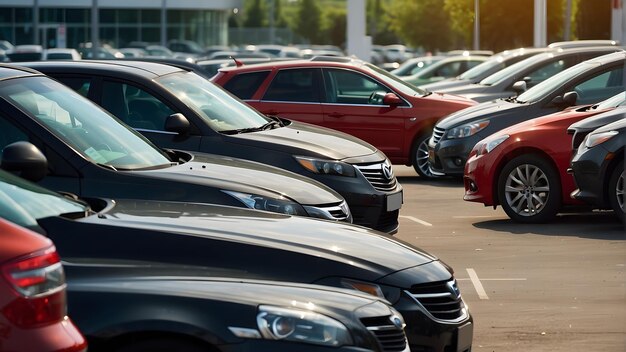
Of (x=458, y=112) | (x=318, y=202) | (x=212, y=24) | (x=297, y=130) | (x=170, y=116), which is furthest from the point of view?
(x=212, y=24)

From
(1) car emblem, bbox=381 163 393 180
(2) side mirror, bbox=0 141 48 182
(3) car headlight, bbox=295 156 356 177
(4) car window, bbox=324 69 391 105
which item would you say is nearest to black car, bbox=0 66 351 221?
(2) side mirror, bbox=0 141 48 182

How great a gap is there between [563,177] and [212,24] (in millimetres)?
84118

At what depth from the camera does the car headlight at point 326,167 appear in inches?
438

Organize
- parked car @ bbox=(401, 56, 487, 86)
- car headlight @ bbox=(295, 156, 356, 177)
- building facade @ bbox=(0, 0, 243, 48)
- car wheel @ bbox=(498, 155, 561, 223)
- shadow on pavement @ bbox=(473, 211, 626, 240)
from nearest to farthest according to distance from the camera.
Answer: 1. car headlight @ bbox=(295, 156, 356, 177)
2. shadow on pavement @ bbox=(473, 211, 626, 240)
3. car wheel @ bbox=(498, 155, 561, 223)
4. parked car @ bbox=(401, 56, 487, 86)
5. building facade @ bbox=(0, 0, 243, 48)

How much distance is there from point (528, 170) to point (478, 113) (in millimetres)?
3307

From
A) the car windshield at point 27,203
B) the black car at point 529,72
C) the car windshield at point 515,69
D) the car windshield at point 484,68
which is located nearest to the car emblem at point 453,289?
the car windshield at point 27,203

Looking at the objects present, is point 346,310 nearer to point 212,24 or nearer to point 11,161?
point 11,161

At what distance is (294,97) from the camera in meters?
18.5

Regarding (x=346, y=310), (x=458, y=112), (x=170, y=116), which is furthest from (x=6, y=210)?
(x=458, y=112)

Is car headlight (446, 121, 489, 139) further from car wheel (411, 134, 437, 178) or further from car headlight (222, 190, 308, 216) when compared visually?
car headlight (222, 190, 308, 216)

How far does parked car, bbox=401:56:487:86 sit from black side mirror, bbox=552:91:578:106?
705 inches

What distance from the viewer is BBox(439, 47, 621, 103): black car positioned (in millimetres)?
20391

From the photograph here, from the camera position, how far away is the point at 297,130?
12.1m

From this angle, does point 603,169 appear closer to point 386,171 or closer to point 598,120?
point 598,120
